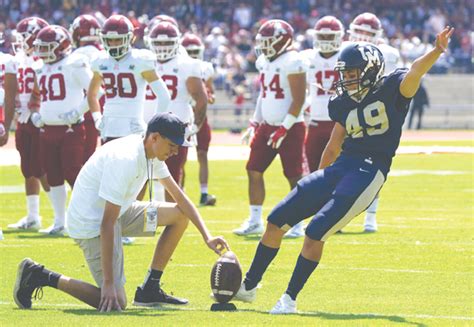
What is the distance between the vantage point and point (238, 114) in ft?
98.4

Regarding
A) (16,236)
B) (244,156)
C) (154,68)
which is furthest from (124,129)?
(244,156)

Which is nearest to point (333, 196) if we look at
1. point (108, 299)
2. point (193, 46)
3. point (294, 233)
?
point (108, 299)

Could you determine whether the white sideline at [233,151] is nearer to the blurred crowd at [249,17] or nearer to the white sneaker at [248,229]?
the white sneaker at [248,229]

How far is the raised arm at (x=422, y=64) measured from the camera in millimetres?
6844

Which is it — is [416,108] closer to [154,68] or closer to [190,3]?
[190,3]

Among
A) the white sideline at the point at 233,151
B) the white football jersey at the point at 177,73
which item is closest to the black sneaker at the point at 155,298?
the white football jersey at the point at 177,73

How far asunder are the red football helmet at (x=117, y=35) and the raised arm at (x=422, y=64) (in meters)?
3.88

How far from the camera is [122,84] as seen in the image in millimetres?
10633

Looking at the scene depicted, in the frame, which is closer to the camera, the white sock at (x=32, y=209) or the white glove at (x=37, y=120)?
the white glove at (x=37, y=120)

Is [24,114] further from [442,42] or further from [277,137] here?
[442,42]

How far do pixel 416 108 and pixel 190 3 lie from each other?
953 cm

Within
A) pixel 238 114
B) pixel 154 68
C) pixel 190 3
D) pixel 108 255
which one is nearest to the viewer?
pixel 108 255

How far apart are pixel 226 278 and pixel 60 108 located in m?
4.45

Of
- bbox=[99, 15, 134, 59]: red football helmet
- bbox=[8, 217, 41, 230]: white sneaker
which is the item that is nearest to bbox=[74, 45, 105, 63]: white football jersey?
bbox=[99, 15, 134, 59]: red football helmet
